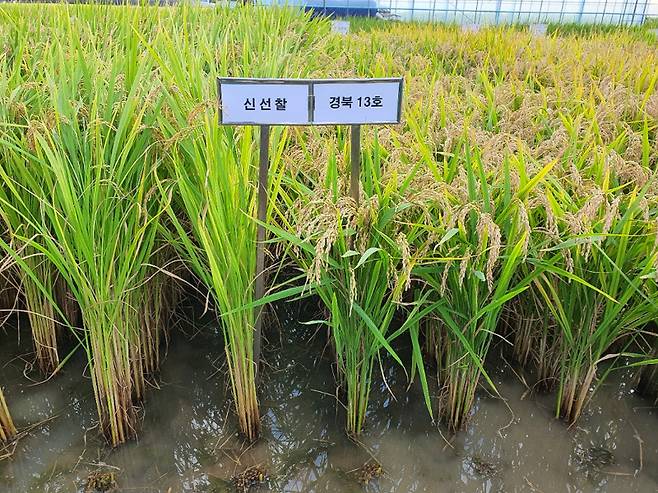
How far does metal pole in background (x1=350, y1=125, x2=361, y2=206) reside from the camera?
1.15m

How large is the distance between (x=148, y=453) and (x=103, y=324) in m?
0.40

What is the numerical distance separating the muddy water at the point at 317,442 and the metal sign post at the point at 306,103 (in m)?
0.66

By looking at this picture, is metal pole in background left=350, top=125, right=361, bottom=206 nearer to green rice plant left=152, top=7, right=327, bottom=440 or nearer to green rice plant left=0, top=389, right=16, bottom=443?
green rice plant left=152, top=7, right=327, bottom=440

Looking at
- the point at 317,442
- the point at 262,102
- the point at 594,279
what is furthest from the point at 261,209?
the point at 594,279

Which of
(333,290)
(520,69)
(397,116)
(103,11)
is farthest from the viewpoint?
(103,11)

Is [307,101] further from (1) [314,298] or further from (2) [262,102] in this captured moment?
(1) [314,298]

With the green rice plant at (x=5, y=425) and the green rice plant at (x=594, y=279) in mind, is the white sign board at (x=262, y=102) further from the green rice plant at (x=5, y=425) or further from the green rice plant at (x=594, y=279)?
the green rice plant at (x=5, y=425)

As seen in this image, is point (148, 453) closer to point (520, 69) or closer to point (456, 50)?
point (520, 69)

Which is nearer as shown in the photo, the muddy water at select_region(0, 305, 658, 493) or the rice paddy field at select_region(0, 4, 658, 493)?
the rice paddy field at select_region(0, 4, 658, 493)

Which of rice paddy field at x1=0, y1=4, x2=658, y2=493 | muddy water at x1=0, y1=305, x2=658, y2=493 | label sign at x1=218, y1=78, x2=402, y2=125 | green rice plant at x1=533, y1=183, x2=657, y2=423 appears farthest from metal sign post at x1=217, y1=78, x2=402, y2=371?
muddy water at x1=0, y1=305, x2=658, y2=493

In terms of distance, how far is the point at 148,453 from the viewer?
4.56ft

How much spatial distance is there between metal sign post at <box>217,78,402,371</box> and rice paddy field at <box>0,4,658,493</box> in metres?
0.10

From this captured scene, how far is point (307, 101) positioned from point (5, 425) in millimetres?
1140

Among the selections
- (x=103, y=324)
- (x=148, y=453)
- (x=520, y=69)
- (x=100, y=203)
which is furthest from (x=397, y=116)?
(x=520, y=69)
